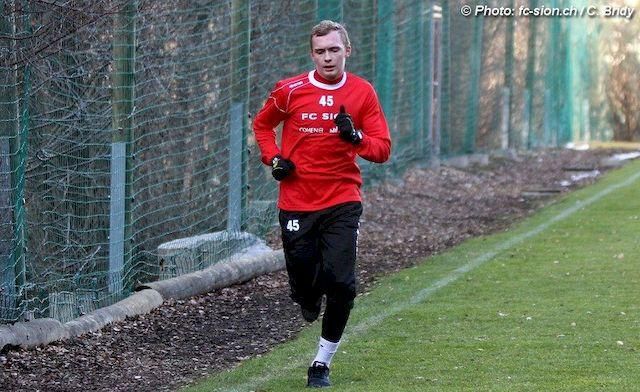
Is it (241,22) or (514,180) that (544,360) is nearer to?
(241,22)

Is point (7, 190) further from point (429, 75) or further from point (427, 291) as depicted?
point (429, 75)

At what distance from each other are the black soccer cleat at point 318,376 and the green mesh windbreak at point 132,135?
2154 millimetres

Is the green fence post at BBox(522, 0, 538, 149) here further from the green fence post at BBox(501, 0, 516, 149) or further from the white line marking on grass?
the white line marking on grass

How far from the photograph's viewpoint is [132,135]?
1034 cm

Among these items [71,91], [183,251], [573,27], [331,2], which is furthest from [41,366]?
[573,27]

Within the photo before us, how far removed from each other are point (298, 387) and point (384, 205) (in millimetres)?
11407

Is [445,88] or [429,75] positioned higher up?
[429,75]

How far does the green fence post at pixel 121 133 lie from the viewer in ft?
33.1

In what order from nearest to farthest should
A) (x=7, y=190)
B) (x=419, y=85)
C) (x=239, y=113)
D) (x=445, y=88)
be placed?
(x=7, y=190) < (x=239, y=113) < (x=419, y=85) < (x=445, y=88)

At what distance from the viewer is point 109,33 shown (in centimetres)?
1028

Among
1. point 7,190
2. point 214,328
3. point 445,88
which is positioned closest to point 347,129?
point 7,190

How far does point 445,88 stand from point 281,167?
20.3 meters

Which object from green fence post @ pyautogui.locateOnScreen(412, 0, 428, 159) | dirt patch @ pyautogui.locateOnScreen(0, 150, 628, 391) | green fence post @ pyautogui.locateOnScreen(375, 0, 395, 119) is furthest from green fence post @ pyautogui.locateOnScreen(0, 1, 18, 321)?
green fence post @ pyautogui.locateOnScreen(412, 0, 428, 159)

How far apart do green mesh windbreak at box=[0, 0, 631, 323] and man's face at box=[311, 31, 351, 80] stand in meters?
1.58
